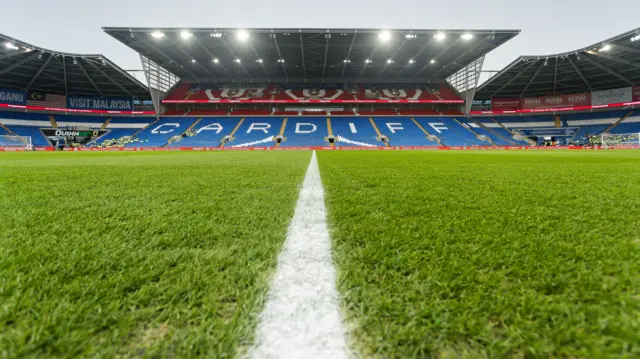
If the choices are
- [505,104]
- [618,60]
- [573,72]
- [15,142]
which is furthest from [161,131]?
[618,60]

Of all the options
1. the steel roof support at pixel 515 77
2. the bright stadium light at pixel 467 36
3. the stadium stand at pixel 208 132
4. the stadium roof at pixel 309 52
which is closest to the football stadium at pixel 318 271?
the stadium roof at pixel 309 52

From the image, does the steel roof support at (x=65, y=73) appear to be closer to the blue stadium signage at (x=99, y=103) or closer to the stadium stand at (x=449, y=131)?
the blue stadium signage at (x=99, y=103)

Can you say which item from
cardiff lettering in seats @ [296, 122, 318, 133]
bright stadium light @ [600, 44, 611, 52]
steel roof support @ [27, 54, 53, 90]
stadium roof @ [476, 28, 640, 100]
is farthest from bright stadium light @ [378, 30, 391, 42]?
steel roof support @ [27, 54, 53, 90]

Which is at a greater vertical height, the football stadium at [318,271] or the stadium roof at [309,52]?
the stadium roof at [309,52]

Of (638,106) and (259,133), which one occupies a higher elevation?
(638,106)

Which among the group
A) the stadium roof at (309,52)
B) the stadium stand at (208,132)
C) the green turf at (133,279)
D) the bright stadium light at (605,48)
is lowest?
the green turf at (133,279)

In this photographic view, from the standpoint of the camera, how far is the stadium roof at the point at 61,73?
808 inches

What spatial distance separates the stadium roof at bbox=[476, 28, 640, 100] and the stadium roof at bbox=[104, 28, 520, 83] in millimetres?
4232

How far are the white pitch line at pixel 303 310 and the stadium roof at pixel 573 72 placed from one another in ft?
93.3

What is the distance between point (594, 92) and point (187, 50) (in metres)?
40.3

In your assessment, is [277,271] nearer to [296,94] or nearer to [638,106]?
[296,94]

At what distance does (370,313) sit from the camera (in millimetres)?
521

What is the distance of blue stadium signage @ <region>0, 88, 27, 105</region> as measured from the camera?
1007 inches

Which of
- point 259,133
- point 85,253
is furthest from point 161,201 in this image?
point 259,133
